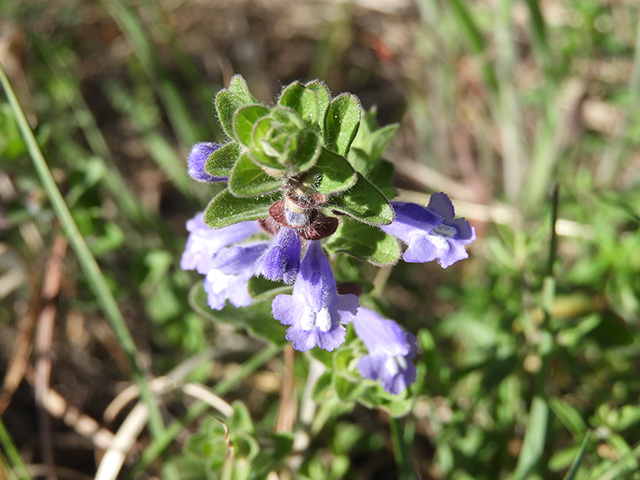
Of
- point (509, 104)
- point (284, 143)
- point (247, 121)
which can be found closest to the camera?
point (284, 143)

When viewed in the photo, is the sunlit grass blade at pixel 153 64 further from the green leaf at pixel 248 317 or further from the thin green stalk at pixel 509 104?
the thin green stalk at pixel 509 104

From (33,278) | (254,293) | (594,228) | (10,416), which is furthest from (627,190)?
(10,416)

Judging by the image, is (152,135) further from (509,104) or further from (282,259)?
(282,259)

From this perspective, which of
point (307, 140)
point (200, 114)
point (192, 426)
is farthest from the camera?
point (200, 114)

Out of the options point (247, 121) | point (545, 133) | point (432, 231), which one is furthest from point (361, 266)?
point (247, 121)

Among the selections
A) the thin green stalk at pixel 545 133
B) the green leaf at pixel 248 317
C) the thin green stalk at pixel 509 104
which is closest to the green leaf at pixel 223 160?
the green leaf at pixel 248 317

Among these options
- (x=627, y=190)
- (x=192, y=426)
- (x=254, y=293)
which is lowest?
(x=192, y=426)

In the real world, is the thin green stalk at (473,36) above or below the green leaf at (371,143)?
below

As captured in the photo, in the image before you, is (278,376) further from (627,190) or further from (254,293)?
(627,190)
